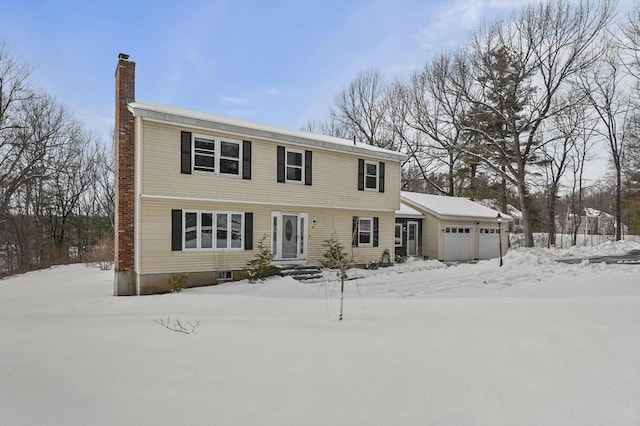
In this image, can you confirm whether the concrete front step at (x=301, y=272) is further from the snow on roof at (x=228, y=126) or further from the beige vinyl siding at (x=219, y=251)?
the snow on roof at (x=228, y=126)

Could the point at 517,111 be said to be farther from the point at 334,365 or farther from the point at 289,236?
the point at 334,365

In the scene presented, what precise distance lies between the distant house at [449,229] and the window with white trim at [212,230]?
31.6 ft

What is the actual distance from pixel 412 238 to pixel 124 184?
14.5 m

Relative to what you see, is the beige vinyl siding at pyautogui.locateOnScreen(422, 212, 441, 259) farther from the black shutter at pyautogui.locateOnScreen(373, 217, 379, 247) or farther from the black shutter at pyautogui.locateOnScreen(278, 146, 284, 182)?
the black shutter at pyautogui.locateOnScreen(278, 146, 284, 182)

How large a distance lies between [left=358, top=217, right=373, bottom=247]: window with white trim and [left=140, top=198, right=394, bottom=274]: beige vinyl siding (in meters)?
0.23

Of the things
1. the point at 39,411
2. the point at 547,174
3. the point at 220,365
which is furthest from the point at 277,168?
the point at 547,174

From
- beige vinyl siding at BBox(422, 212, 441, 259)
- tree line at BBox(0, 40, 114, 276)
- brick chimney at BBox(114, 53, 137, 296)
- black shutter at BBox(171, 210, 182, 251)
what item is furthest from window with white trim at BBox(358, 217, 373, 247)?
tree line at BBox(0, 40, 114, 276)

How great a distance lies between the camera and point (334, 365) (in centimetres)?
420

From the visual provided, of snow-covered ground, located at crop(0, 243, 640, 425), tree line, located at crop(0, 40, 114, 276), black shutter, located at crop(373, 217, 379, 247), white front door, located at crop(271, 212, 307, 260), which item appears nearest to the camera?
snow-covered ground, located at crop(0, 243, 640, 425)

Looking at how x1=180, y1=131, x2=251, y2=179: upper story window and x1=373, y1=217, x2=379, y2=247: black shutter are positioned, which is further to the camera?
x1=373, y1=217, x2=379, y2=247: black shutter

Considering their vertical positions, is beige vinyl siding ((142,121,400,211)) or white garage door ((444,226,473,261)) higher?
beige vinyl siding ((142,121,400,211))

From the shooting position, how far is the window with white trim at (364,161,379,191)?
16.7m

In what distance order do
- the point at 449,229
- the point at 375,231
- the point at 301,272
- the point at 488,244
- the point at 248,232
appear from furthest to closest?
the point at 488,244 → the point at 449,229 → the point at 375,231 → the point at 301,272 → the point at 248,232

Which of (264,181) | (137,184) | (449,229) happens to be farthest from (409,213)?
(137,184)
